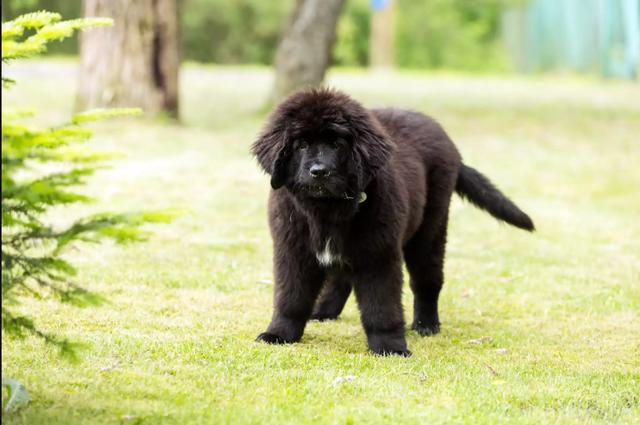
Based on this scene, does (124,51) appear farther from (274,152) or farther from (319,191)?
(319,191)

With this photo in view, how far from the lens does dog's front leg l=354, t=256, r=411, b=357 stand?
6.13m

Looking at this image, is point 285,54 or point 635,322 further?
point 285,54

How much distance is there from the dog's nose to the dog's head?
1.7 inches

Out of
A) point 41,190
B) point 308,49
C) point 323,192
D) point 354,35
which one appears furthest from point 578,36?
point 41,190

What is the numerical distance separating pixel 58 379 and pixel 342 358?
67.8 inches

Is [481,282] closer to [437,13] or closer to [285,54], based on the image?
[285,54]

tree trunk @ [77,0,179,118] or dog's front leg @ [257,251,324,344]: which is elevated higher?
tree trunk @ [77,0,179,118]

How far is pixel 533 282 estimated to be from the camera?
909cm

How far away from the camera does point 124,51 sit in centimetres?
1529

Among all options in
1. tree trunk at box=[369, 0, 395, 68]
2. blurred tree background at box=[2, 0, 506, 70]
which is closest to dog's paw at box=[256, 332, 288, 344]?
tree trunk at box=[369, 0, 395, 68]

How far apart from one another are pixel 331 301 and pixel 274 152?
1.77m

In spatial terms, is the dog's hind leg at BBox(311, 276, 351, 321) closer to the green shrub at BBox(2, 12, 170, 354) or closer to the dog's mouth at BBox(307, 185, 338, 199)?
the dog's mouth at BBox(307, 185, 338, 199)

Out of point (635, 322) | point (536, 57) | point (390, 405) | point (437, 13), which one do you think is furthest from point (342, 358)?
point (437, 13)

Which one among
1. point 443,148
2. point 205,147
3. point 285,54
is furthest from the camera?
point 285,54
